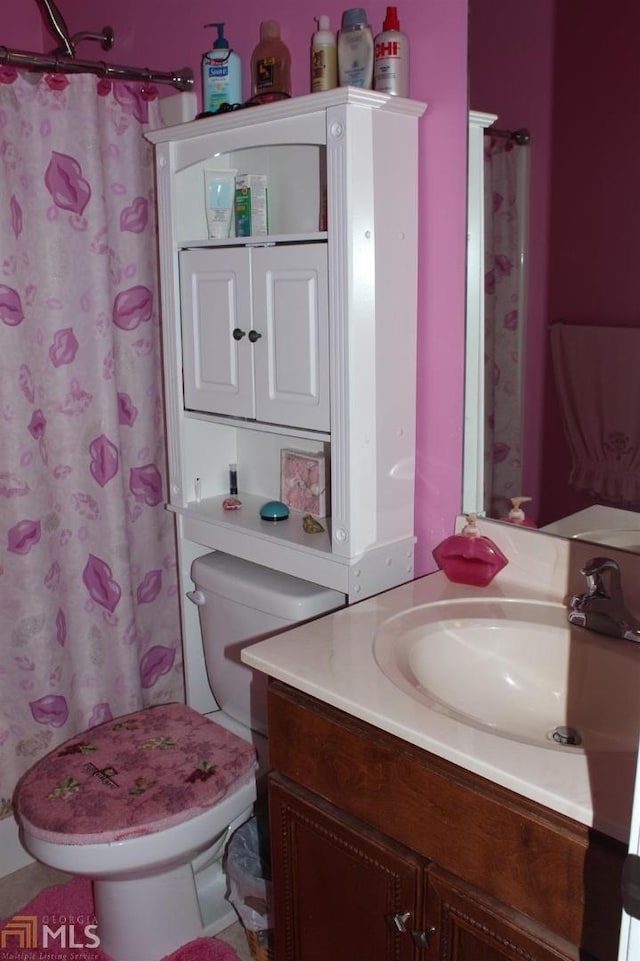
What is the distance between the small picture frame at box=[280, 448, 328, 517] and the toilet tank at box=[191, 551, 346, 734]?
167 mm

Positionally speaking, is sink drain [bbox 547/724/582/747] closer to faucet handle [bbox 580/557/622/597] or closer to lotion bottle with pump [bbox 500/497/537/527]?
faucet handle [bbox 580/557/622/597]

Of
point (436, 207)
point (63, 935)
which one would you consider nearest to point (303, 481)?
point (436, 207)

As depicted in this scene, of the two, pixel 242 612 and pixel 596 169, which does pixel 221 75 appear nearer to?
pixel 596 169

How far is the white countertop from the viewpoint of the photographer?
3.41 feet

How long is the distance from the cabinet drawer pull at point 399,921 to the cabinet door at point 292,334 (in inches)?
33.5

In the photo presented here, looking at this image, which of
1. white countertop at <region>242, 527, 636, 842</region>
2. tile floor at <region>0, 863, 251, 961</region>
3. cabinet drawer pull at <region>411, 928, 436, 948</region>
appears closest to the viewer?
white countertop at <region>242, 527, 636, 842</region>

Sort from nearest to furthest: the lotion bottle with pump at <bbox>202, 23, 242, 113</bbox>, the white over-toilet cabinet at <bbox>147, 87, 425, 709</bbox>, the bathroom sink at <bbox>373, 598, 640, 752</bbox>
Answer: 1. the bathroom sink at <bbox>373, 598, 640, 752</bbox>
2. the white over-toilet cabinet at <bbox>147, 87, 425, 709</bbox>
3. the lotion bottle with pump at <bbox>202, 23, 242, 113</bbox>

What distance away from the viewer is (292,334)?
1718 millimetres

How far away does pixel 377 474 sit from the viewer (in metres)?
1.70

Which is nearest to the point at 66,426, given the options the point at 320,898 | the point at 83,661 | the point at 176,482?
the point at 176,482

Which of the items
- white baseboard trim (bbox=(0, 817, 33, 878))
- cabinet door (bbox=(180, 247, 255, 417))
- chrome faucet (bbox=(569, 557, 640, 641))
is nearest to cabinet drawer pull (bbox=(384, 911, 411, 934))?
chrome faucet (bbox=(569, 557, 640, 641))

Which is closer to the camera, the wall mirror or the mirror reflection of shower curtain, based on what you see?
the wall mirror

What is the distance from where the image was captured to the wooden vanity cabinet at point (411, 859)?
41.3 inches

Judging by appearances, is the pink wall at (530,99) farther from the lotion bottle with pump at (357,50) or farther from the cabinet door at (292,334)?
the cabinet door at (292,334)
